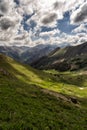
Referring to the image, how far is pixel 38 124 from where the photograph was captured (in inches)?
1137

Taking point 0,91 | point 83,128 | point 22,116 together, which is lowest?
point 83,128

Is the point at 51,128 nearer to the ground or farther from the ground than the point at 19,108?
nearer to the ground

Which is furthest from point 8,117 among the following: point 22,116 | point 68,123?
point 68,123

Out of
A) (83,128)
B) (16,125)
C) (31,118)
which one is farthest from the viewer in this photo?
(83,128)

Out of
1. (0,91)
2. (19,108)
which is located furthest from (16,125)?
(0,91)

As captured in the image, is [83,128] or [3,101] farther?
[3,101]

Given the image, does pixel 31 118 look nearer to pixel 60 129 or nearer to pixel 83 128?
pixel 60 129

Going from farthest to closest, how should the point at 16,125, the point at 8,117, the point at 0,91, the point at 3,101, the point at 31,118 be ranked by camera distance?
the point at 0,91 → the point at 3,101 → the point at 31,118 → the point at 8,117 → the point at 16,125

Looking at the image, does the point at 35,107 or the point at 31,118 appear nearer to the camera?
the point at 31,118

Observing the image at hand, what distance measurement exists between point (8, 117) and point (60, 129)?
769 centimetres

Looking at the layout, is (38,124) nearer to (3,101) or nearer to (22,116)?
(22,116)

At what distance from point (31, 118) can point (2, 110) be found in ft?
15.1

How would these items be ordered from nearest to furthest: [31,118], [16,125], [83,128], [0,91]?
[16,125] < [31,118] < [83,128] < [0,91]

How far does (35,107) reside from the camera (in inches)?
1534
